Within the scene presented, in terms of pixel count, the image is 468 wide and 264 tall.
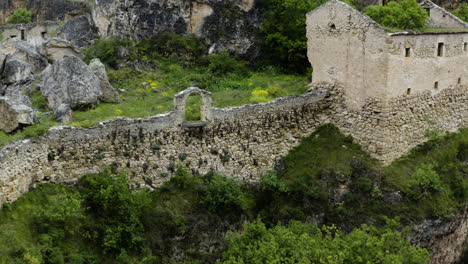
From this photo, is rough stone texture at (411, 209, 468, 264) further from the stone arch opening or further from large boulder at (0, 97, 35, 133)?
large boulder at (0, 97, 35, 133)

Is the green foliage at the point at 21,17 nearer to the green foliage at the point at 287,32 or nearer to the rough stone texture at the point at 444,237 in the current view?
the green foliage at the point at 287,32

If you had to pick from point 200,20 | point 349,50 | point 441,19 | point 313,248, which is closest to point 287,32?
point 200,20

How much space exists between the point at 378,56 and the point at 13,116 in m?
15.4

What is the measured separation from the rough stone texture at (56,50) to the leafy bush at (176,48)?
4.05 metres

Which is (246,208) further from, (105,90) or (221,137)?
(105,90)

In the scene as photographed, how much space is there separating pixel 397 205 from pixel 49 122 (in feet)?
49.9

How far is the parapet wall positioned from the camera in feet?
69.9

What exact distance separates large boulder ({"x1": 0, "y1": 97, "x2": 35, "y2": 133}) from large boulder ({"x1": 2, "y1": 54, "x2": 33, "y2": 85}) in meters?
9.20

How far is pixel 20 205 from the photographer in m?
19.9

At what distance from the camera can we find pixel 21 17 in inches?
2135

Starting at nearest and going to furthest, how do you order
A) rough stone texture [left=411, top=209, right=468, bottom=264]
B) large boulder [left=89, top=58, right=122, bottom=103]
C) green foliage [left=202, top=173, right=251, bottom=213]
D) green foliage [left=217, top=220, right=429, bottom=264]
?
green foliage [left=217, top=220, right=429, bottom=264] < green foliage [left=202, top=173, right=251, bottom=213] < rough stone texture [left=411, top=209, right=468, bottom=264] < large boulder [left=89, top=58, right=122, bottom=103]

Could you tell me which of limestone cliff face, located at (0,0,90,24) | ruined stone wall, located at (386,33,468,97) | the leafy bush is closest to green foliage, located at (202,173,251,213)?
ruined stone wall, located at (386,33,468,97)

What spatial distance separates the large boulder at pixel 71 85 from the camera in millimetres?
26234

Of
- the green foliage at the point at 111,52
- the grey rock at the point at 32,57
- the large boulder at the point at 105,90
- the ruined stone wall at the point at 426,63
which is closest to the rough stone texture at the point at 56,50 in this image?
the grey rock at the point at 32,57
